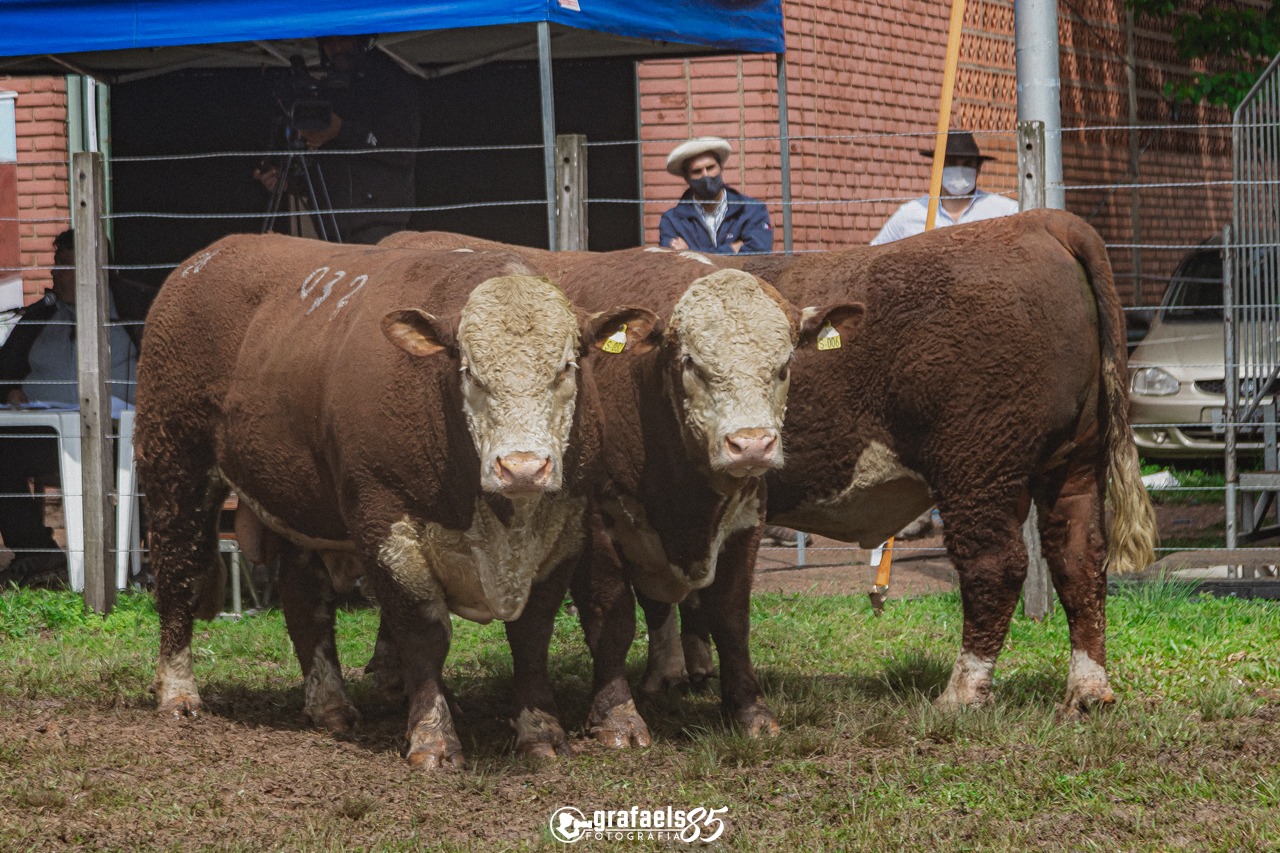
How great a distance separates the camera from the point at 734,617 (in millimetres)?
5711

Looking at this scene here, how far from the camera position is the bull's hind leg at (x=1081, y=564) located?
19.0 feet

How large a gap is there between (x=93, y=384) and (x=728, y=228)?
3.44 metres

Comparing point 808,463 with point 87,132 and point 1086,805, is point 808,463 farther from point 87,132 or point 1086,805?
point 87,132

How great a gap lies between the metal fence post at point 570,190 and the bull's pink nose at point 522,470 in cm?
337

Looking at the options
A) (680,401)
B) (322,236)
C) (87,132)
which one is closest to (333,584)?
(680,401)

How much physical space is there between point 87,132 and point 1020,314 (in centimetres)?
837

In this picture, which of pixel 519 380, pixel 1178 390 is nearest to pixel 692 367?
pixel 519 380

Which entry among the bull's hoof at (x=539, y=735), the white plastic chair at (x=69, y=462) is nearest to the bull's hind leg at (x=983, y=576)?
the bull's hoof at (x=539, y=735)

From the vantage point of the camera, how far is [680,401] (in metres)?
5.48

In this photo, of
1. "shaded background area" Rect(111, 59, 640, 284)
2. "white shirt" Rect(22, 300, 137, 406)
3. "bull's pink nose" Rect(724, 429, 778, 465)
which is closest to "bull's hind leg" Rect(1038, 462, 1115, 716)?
"bull's pink nose" Rect(724, 429, 778, 465)

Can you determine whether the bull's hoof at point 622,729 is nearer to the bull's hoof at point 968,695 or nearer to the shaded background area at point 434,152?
the bull's hoof at point 968,695

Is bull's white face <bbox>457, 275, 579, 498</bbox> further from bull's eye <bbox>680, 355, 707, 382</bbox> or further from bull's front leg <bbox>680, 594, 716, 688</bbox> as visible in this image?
bull's front leg <bbox>680, 594, 716, 688</bbox>

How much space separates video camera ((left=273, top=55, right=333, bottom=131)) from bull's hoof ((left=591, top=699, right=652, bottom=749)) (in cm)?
586

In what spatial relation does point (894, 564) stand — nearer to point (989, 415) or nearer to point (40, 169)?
point (989, 415)
